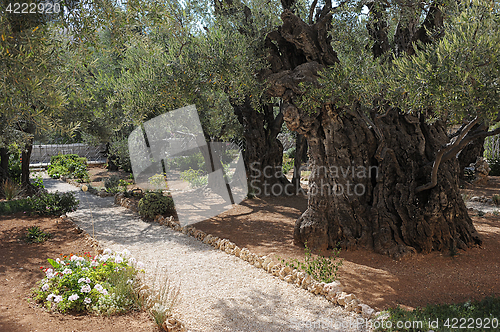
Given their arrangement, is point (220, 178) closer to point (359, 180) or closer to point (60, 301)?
point (359, 180)

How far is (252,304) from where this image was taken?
15.5 ft

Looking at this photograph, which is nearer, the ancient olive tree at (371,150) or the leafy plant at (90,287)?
the leafy plant at (90,287)

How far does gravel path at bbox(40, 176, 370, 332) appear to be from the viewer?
4223 mm

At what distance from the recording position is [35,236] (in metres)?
7.37

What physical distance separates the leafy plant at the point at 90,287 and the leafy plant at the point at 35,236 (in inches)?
116

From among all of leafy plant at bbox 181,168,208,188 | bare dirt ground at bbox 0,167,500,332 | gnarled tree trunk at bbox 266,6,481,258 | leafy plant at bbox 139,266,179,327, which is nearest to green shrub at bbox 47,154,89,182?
leafy plant at bbox 181,168,208,188

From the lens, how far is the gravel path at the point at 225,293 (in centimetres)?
422

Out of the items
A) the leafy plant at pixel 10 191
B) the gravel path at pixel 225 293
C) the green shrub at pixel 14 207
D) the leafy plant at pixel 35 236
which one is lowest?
the gravel path at pixel 225 293

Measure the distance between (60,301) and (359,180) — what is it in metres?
5.19

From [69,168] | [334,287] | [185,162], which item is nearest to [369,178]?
[334,287]

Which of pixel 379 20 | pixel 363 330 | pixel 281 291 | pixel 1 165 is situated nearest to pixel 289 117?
pixel 379 20

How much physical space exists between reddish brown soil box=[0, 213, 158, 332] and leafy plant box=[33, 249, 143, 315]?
0.14 m

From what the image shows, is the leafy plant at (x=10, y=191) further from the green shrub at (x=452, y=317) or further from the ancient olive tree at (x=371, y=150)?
the green shrub at (x=452, y=317)

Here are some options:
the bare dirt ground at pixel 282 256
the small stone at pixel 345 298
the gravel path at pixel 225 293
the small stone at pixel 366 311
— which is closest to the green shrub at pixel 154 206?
the gravel path at pixel 225 293
